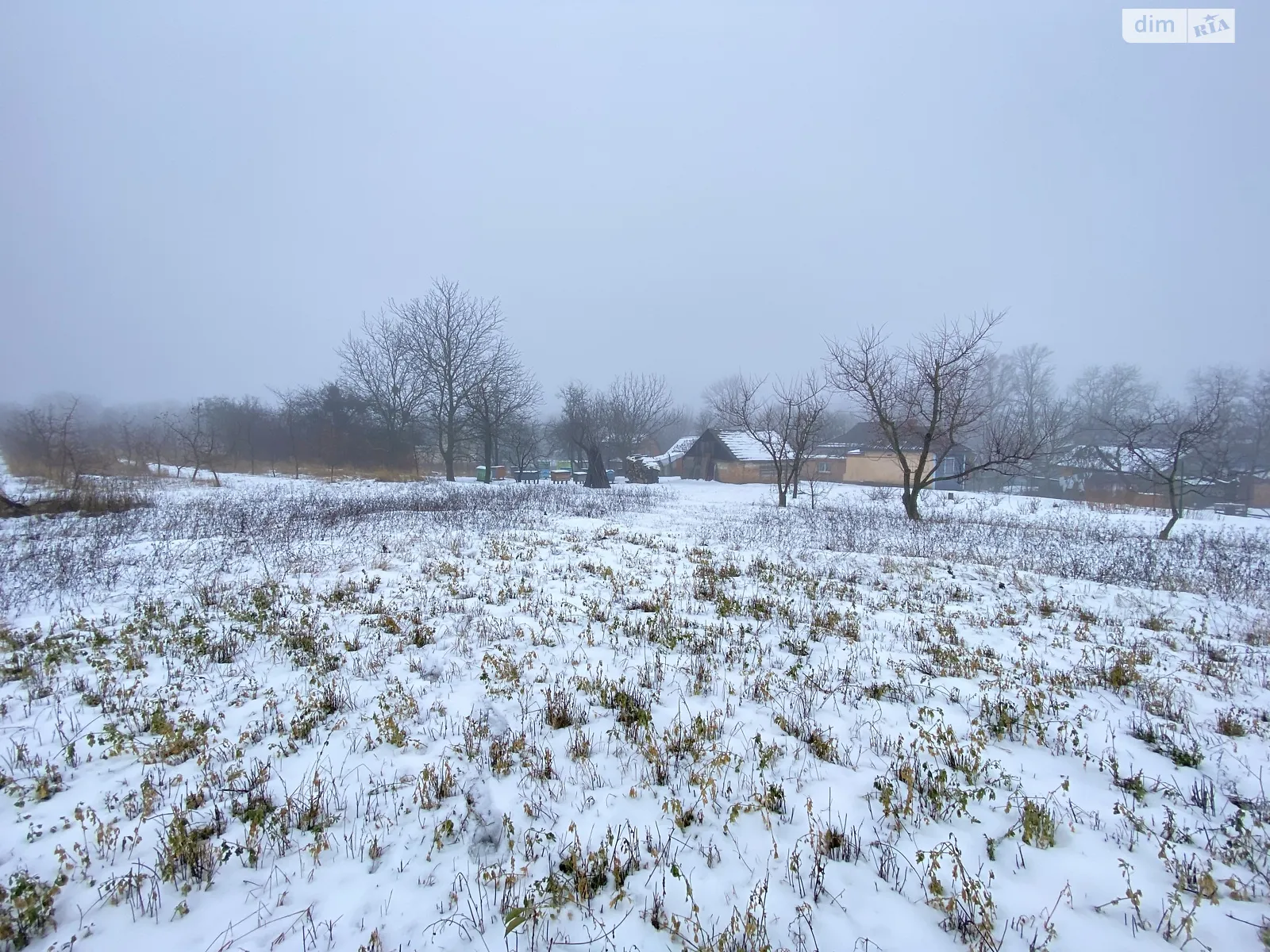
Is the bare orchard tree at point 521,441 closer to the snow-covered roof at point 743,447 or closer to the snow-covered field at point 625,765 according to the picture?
the snow-covered roof at point 743,447

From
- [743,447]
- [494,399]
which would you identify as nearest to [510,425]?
[494,399]

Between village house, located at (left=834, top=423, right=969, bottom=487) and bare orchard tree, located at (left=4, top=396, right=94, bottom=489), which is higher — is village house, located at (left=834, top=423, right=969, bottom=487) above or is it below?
below

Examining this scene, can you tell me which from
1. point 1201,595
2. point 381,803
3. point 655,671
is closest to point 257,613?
point 381,803

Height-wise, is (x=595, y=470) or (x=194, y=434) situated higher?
(x=194, y=434)

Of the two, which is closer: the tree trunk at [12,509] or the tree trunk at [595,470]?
the tree trunk at [12,509]

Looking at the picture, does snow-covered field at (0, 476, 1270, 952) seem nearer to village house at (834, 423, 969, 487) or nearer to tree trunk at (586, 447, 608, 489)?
tree trunk at (586, 447, 608, 489)

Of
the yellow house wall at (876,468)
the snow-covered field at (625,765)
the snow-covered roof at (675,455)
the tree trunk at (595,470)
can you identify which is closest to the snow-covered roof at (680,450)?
the snow-covered roof at (675,455)

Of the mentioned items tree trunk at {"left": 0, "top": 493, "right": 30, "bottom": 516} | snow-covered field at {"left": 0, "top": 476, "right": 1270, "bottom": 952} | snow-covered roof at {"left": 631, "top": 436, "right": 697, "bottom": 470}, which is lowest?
snow-covered field at {"left": 0, "top": 476, "right": 1270, "bottom": 952}

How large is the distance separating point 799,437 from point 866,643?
73.9ft

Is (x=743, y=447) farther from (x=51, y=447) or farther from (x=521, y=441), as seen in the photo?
(x=51, y=447)

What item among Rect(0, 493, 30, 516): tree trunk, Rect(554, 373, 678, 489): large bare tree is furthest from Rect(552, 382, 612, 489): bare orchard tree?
Rect(0, 493, 30, 516): tree trunk

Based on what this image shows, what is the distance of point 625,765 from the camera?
3.39 metres

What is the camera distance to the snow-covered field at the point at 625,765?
234 centimetres

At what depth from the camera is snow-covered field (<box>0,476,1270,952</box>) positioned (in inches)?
92.2
